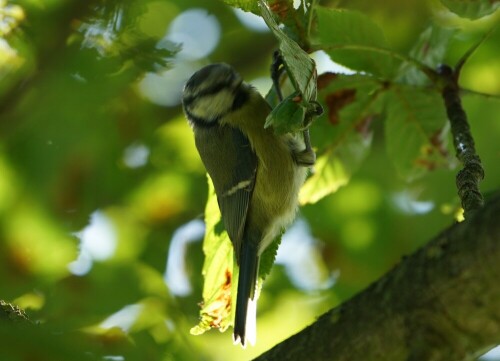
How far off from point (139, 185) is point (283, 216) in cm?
56

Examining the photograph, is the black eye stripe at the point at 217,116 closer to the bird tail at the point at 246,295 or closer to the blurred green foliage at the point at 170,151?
the blurred green foliage at the point at 170,151

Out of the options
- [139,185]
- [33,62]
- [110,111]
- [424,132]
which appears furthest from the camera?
[139,185]

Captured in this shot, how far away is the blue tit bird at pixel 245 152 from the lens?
A: 2354 millimetres

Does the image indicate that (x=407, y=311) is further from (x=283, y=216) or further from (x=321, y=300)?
(x=321, y=300)

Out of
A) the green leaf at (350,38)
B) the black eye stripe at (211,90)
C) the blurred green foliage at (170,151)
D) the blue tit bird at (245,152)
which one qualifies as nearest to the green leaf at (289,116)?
the blurred green foliage at (170,151)

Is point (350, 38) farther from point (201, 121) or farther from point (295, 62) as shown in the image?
point (201, 121)

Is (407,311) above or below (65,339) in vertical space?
below

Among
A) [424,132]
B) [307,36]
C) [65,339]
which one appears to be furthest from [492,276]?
[424,132]

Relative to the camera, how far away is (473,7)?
1.70 m

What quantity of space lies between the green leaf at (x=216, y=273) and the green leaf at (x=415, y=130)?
499mm

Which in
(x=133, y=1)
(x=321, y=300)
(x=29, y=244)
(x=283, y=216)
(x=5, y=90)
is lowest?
(x=321, y=300)

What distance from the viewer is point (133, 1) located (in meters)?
2.10

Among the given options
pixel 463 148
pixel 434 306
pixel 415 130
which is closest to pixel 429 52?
pixel 415 130

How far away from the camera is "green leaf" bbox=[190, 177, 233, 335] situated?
75.2 inches
